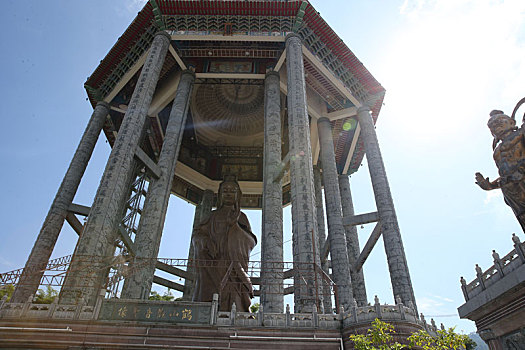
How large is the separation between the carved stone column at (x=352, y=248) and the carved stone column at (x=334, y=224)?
3214mm

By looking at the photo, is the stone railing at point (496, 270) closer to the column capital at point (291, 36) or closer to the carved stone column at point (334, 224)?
the carved stone column at point (334, 224)

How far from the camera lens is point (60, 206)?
20.0 meters

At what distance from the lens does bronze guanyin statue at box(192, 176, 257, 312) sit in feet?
44.6

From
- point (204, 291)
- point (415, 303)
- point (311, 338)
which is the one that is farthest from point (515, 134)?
point (204, 291)

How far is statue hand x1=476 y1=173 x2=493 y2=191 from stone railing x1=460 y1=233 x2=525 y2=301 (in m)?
1.57

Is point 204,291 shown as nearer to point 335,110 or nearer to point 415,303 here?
point 415,303

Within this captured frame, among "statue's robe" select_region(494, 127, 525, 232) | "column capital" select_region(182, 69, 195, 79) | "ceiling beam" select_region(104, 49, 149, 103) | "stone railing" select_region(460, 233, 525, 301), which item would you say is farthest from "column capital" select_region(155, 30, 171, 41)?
"stone railing" select_region(460, 233, 525, 301)

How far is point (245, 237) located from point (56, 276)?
714 centimetres

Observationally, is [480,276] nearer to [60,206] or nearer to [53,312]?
[53,312]

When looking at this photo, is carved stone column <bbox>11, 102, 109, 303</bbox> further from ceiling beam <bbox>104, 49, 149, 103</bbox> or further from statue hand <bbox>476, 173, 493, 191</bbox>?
statue hand <bbox>476, 173, 493, 191</bbox>

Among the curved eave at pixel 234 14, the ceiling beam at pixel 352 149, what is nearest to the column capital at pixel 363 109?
the curved eave at pixel 234 14

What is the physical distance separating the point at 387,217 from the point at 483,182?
8998mm

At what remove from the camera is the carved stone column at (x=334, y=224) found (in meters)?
19.0

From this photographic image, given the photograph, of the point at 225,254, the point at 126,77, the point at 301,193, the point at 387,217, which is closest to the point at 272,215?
the point at 301,193
